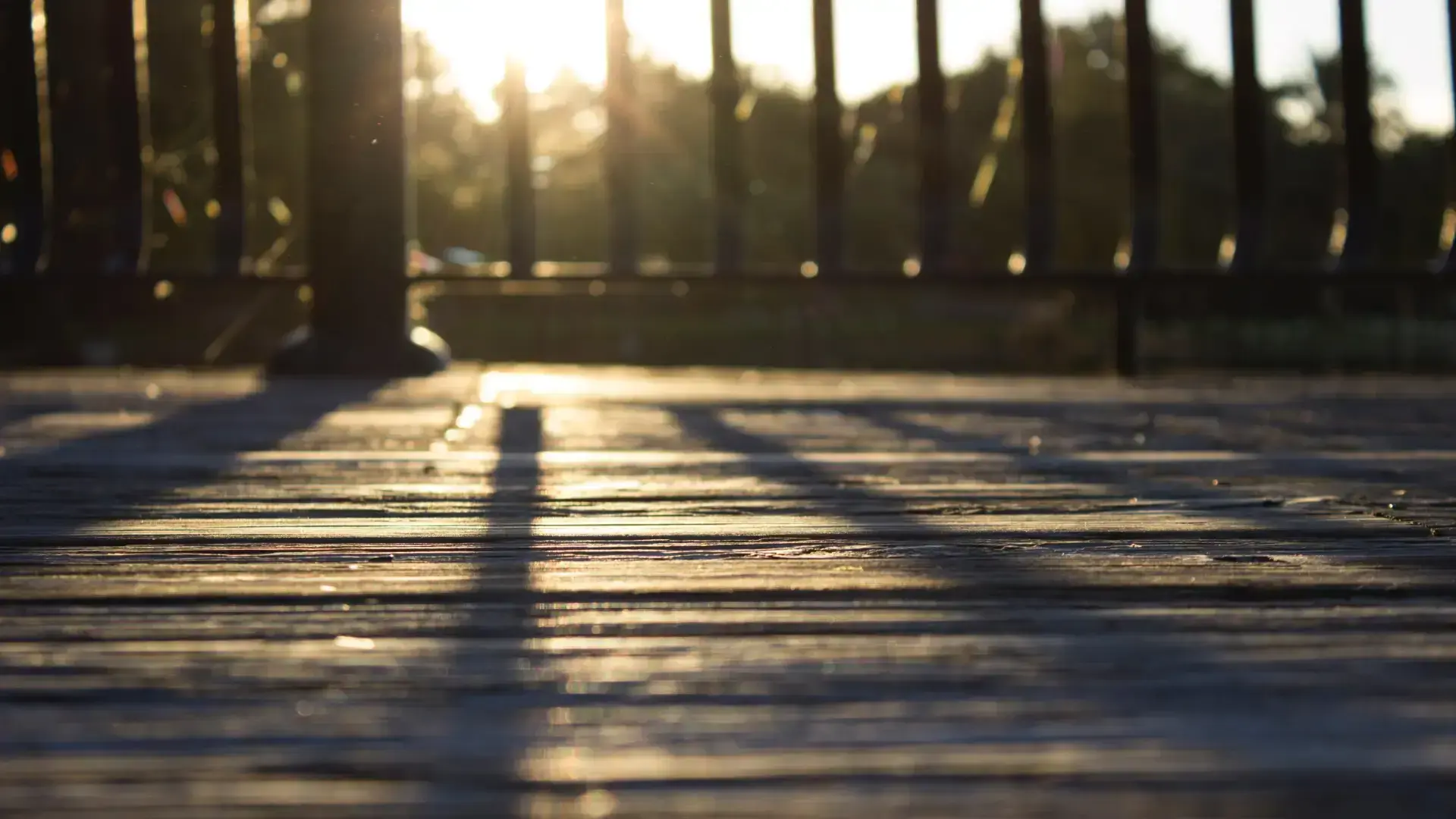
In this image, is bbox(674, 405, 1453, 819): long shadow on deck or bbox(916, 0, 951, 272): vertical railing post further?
bbox(916, 0, 951, 272): vertical railing post

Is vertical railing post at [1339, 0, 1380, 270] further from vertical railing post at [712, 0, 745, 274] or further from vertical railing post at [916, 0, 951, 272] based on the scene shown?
vertical railing post at [712, 0, 745, 274]

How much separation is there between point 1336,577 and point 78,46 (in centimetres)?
346

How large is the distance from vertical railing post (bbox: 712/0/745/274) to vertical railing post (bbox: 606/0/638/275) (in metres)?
0.19

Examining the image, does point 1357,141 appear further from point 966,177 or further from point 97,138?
point 966,177

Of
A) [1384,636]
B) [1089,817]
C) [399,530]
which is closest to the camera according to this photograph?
[1089,817]

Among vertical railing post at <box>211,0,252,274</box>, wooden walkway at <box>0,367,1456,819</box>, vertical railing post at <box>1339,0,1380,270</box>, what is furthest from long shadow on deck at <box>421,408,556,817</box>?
vertical railing post at <box>1339,0,1380,270</box>

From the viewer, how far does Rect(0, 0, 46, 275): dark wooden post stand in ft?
12.0

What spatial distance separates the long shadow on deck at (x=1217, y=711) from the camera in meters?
0.72

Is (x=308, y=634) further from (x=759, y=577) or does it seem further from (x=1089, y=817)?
(x=1089, y=817)

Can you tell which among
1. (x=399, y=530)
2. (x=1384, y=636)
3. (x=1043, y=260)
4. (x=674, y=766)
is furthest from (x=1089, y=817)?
(x=1043, y=260)

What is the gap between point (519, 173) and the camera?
3695 millimetres

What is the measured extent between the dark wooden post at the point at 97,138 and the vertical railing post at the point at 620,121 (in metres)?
1.09

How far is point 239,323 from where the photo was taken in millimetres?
4020

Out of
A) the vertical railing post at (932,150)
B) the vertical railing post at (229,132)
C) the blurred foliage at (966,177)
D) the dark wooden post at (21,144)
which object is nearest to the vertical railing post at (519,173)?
the vertical railing post at (229,132)
